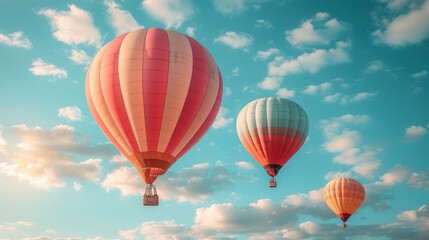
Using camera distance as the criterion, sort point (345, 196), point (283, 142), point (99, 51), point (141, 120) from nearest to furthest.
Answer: point (141, 120)
point (99, 51)
point (283, 142)
point (345, 196)

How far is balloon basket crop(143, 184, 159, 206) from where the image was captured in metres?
28.2

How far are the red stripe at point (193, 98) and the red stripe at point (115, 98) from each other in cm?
237

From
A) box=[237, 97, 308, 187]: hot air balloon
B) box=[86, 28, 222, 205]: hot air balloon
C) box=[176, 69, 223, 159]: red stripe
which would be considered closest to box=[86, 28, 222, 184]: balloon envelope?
box=[86, 28, 222, 205]: hot air balloon

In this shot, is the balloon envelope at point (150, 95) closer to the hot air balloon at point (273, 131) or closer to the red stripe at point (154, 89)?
the red stripe at point (154, 89)

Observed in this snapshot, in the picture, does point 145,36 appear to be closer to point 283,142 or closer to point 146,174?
point 146,174

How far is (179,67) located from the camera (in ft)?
92.5

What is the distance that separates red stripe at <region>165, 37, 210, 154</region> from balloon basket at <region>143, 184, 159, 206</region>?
241cm

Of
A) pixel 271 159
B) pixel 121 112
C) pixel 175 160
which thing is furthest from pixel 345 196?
pixel 121 112

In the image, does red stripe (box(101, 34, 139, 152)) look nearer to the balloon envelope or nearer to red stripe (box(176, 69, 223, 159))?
the balloon envelope

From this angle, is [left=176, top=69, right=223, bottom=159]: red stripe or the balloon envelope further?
[left=176, top=69, right=223, bottom=159]: red stripe

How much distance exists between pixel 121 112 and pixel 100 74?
2.69 meters

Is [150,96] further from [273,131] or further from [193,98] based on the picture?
[273,131]

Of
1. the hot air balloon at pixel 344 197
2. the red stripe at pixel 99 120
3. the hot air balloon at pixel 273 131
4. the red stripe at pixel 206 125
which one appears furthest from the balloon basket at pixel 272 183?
the red stripe at pixel 99 120

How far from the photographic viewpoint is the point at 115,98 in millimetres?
27969
